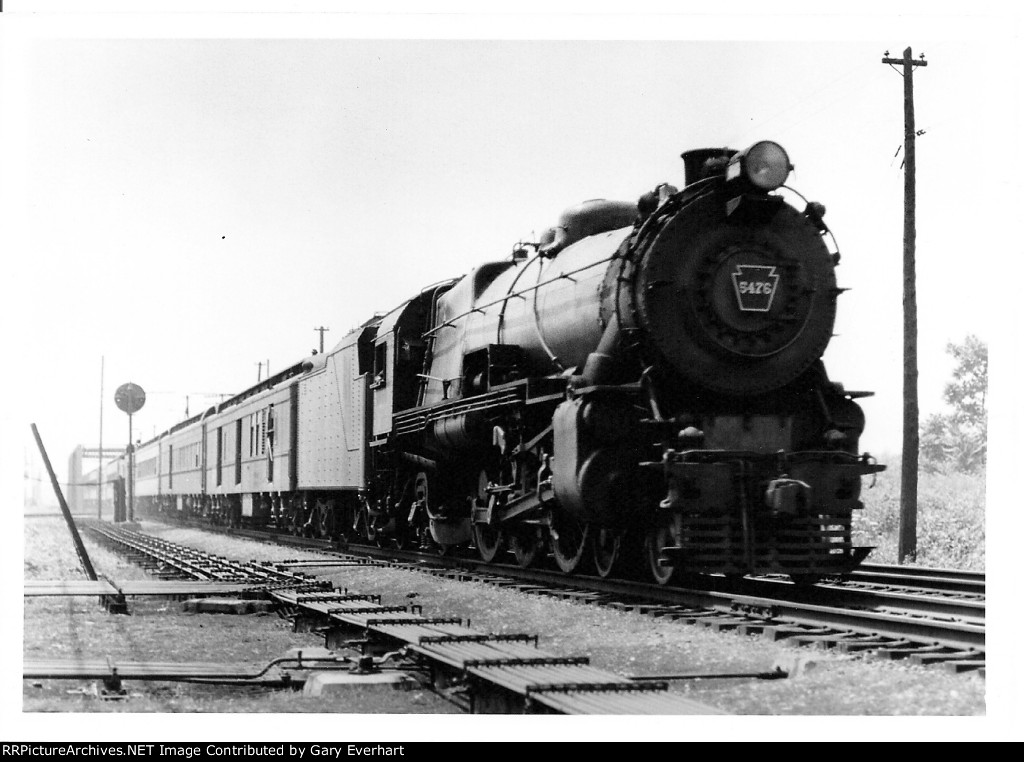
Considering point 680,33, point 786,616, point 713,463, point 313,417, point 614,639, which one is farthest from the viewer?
point 313,417

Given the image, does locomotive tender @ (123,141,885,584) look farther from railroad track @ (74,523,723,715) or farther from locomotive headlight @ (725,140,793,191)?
railroad track @ (74,523,723,715)

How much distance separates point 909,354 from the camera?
15.6 m

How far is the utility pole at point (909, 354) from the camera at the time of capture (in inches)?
608

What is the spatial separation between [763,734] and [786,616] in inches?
130

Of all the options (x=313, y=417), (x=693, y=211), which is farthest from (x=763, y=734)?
(x=313, y=417)

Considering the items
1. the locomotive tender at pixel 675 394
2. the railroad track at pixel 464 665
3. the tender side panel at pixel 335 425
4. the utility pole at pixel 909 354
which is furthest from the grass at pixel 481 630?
the utility pole at pixel 909 354

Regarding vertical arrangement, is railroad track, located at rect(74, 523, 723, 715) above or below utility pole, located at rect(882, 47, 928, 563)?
below

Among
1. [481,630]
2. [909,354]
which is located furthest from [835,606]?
[909,354]

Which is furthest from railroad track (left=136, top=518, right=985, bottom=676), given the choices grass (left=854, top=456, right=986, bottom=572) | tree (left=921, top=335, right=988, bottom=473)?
grass (left=854, top=456, right=986, bottom=572)

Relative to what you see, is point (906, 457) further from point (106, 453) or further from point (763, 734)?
point (106, 453)

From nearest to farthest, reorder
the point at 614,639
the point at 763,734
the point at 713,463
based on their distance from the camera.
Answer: the point at 763,734, the point at 614,639, the point at 713,463

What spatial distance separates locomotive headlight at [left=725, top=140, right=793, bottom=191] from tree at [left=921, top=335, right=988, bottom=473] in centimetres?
243

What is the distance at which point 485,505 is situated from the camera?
1295 centimetres

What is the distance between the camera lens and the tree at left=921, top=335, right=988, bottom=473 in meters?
12.0
